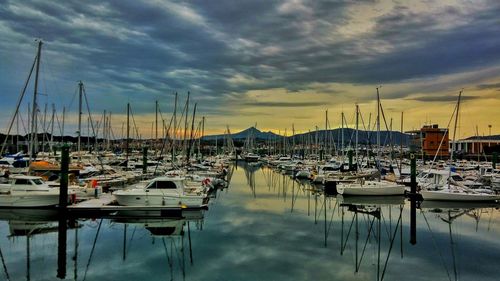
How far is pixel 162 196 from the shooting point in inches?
1292

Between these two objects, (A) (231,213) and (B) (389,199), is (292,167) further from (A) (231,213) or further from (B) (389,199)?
(A) (231,213)

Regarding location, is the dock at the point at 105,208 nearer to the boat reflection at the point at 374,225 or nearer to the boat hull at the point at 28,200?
the boat hull at the point at 28,200

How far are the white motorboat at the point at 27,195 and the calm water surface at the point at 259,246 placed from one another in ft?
2.54

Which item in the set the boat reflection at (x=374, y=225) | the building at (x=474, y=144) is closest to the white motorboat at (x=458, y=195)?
the boat reflection at (x=374, y=225)

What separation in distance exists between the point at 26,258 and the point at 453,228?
2680 centimetres

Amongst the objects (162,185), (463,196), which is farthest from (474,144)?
(162,185)

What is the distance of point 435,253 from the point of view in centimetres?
2427

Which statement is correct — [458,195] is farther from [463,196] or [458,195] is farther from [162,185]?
[162,185]

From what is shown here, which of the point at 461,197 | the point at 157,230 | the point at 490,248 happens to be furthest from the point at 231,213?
the point at 461,197

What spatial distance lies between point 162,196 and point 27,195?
379 inches

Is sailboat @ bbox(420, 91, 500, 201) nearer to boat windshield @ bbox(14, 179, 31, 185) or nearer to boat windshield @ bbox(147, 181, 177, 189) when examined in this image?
boat windshield @ bbox(147, 181, 177, 189)

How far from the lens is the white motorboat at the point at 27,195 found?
1273 inches

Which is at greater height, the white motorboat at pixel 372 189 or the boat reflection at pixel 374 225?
the white motorboat at pixel 372 189

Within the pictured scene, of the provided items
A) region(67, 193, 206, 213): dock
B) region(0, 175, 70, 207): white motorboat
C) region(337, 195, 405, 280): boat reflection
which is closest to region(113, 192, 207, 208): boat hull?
region(67, 193, 206, 213): dock
